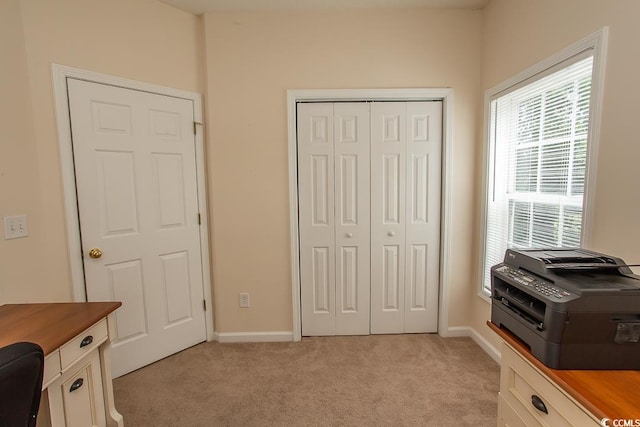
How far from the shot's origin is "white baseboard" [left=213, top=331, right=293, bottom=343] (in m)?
2.53

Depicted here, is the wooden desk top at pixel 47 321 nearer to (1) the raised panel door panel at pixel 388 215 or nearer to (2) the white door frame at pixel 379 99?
(2) the white door frame at pixel 379 99

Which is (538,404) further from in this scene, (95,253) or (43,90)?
(43,90)

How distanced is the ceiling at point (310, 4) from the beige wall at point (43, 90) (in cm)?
28

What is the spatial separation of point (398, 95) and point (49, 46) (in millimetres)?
2429

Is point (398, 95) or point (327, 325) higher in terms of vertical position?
point (398, 95)

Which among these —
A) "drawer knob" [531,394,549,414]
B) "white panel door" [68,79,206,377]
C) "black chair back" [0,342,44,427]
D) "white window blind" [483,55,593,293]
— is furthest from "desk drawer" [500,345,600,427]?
"white panel door" [68,79,206,377]

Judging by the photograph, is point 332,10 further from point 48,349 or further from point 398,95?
point 48,349

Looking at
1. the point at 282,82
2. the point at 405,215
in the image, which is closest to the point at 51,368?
the point at 282,82

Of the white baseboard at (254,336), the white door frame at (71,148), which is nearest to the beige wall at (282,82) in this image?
the white baseboard at (254,336)

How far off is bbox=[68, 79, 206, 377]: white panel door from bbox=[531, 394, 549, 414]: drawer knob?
7.67 ft

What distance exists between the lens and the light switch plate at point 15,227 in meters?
1.58

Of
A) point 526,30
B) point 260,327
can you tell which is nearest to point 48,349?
point 260,327

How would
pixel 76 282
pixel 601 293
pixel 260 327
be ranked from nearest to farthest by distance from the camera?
pixel 601 293, pixel 76 282, pixel 260 327

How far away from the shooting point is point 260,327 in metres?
2.55
